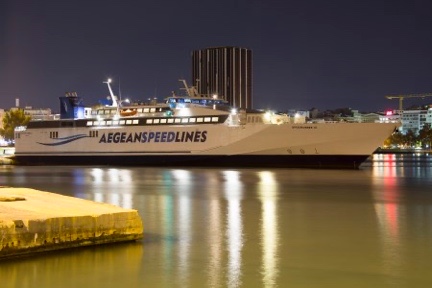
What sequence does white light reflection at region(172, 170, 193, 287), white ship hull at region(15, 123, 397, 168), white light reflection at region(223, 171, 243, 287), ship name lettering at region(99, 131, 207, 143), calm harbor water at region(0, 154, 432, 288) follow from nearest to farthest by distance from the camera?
calm harbor water at region(0, 154, 432, 288), white light reflection at region(223, 171, 243, 287), white light reflection at region(172, 170, 193, 287), white ship hull at region(15, 123, 397, 168), ship name lettering at region(99, 131, 207, 143)

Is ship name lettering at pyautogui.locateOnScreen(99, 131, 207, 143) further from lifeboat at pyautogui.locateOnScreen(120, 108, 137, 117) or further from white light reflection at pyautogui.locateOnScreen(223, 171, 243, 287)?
white light reflection at pyautogui.locateOnScreen(223, 171, 243, 287)

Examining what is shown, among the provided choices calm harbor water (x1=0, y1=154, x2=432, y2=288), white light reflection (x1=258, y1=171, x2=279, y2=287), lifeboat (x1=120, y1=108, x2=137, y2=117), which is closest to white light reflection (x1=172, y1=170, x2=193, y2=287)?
calm harbor water (x1=0, y1=154, x2=432, y2=288)

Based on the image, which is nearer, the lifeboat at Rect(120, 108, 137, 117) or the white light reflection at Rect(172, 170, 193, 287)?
the white light reflection at Rect(172, 170, 193, 287)

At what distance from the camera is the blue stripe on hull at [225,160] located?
4878cm

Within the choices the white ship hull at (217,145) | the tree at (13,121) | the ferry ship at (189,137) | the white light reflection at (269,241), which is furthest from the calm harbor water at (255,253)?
the tree at (13,121)

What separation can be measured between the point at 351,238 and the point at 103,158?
4968cm

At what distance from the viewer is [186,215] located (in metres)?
15.1

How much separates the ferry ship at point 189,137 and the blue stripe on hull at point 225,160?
81 millimetres

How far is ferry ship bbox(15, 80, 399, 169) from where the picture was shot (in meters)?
48.4

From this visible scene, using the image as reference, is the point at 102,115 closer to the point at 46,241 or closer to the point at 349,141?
the point at 349,141

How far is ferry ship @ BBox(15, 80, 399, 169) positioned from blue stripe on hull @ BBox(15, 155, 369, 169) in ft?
0.26

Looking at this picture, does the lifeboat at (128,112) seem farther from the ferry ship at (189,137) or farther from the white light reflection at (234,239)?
the white light reflection at (234,239)

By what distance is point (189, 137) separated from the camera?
53.2 m

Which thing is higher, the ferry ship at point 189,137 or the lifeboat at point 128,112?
the lifeboat at point 128,112
